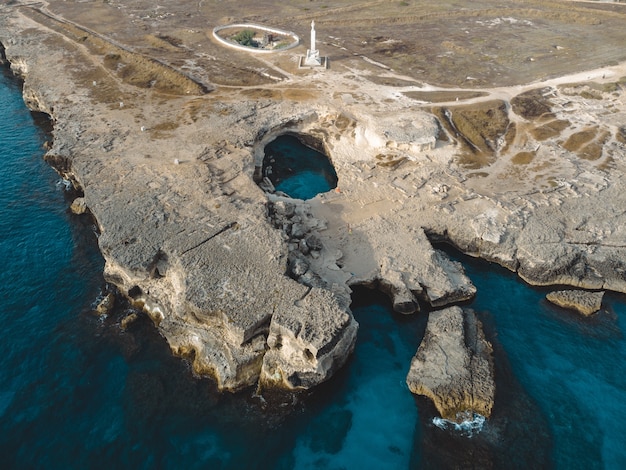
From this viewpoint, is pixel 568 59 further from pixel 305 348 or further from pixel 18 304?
pixel 18 304

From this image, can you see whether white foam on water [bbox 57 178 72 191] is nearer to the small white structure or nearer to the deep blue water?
the deep blue water

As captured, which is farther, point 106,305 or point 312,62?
point 312,62

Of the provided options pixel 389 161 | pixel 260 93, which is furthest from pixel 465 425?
pixel 260 93

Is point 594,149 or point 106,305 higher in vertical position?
point 594,149

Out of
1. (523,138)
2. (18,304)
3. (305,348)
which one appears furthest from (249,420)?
(523,138)

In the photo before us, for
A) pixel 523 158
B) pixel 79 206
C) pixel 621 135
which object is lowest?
pixel 79 206

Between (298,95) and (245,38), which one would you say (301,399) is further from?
(245,38)
